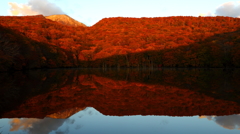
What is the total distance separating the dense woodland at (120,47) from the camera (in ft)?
241

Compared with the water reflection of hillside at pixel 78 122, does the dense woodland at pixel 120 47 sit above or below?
above

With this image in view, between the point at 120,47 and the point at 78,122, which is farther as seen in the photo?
the point at 120,47

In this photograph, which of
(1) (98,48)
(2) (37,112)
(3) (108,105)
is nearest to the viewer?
(2) (37,112)

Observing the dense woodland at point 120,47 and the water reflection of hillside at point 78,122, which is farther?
the dense woodland at point 120,47

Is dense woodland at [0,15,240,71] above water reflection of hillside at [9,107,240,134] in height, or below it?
above

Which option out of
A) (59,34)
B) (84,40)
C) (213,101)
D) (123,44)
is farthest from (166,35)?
(213,101)

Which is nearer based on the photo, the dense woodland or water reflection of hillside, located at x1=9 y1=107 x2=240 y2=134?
water reflection of hillside, located at x1=9 y1=107 x2=240 y2=134

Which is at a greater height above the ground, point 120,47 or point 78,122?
point 120,47

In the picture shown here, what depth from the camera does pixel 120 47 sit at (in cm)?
10581

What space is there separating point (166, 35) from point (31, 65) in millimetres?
80435

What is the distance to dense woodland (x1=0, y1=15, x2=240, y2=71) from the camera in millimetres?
73463

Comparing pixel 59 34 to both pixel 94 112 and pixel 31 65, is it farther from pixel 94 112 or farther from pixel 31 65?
pixel 94 112

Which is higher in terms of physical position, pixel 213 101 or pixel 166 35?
pixel 166 35

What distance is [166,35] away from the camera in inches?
→ 4710
